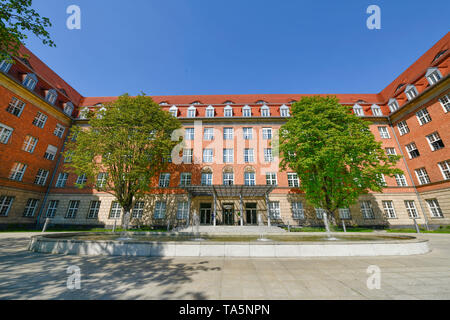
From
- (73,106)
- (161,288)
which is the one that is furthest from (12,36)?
(73,106)

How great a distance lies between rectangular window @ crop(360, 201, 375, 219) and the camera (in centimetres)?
2225

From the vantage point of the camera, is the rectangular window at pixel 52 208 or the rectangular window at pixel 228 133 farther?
the rectangular window at pixel 228 133

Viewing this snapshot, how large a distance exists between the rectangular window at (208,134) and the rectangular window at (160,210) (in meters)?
11.2

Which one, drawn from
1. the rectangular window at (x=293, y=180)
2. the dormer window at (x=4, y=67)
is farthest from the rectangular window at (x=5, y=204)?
the rectangular window at (x=293, y=180)

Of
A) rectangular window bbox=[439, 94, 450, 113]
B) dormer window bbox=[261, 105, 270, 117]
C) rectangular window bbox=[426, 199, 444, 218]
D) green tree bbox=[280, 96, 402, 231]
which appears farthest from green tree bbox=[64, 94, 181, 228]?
rectangular window bbox=[426, 199, 444, 218]

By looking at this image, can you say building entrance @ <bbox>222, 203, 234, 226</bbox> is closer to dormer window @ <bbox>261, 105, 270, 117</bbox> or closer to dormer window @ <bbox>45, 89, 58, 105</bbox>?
dormer window @ <bbox>261, 105, 270, 117</bbox>

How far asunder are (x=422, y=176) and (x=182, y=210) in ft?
105

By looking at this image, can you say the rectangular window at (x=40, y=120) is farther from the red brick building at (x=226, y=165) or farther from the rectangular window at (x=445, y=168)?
the rectangular window at (x=445, y=168)

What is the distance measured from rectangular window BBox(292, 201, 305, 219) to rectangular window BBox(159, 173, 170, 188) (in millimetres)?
17681

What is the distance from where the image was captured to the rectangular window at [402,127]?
79.4ft

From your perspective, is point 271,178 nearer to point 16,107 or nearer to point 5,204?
point 5,204

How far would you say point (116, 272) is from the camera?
549 centimetres

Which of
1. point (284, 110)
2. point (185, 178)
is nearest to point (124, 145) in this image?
point (185, 178)
